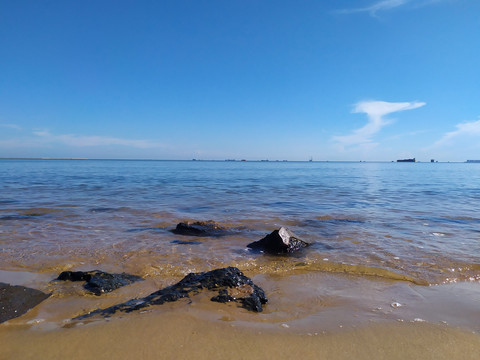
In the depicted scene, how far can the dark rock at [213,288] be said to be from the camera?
11.1 feet

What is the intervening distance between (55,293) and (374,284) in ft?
15.4

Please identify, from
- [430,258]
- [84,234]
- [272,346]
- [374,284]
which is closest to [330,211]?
[430,258]

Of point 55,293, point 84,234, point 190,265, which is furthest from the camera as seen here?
point 84,234

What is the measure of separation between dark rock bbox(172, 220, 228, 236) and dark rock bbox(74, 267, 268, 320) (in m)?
3.71

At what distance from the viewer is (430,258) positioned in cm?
569

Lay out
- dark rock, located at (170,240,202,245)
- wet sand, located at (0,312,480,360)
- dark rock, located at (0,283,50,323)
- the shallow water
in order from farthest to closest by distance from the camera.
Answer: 1. dark rock, located at (170,240,202,245)
2. dark rock, located at (0,283,50,323)
3. the shallow water
4. wet sand, located at (0,312,480,360)

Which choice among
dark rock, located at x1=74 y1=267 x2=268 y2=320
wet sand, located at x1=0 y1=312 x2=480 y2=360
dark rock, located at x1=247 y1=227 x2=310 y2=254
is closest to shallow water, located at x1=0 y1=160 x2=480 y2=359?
wet sand, located at x1=0 y1=312 x2=480 y2=360

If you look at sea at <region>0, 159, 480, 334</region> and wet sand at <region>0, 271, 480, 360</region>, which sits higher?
wet sand at <region>0, 271, 480, 360</region>

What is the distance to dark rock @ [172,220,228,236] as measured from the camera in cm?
782

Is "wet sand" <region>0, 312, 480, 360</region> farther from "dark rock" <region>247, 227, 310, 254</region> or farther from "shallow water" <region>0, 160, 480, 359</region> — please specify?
"dark rock" <region>247, 227, 310, 254</region>

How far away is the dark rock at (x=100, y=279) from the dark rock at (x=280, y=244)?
2.83 m

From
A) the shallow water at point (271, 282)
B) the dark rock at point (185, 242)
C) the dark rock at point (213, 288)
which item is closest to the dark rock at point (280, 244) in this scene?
the shallow water at point (271, 282)

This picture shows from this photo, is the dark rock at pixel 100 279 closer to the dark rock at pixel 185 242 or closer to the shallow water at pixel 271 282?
the shallow water at pixel 271 282

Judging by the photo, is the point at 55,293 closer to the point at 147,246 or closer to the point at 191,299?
the point at 191,299
